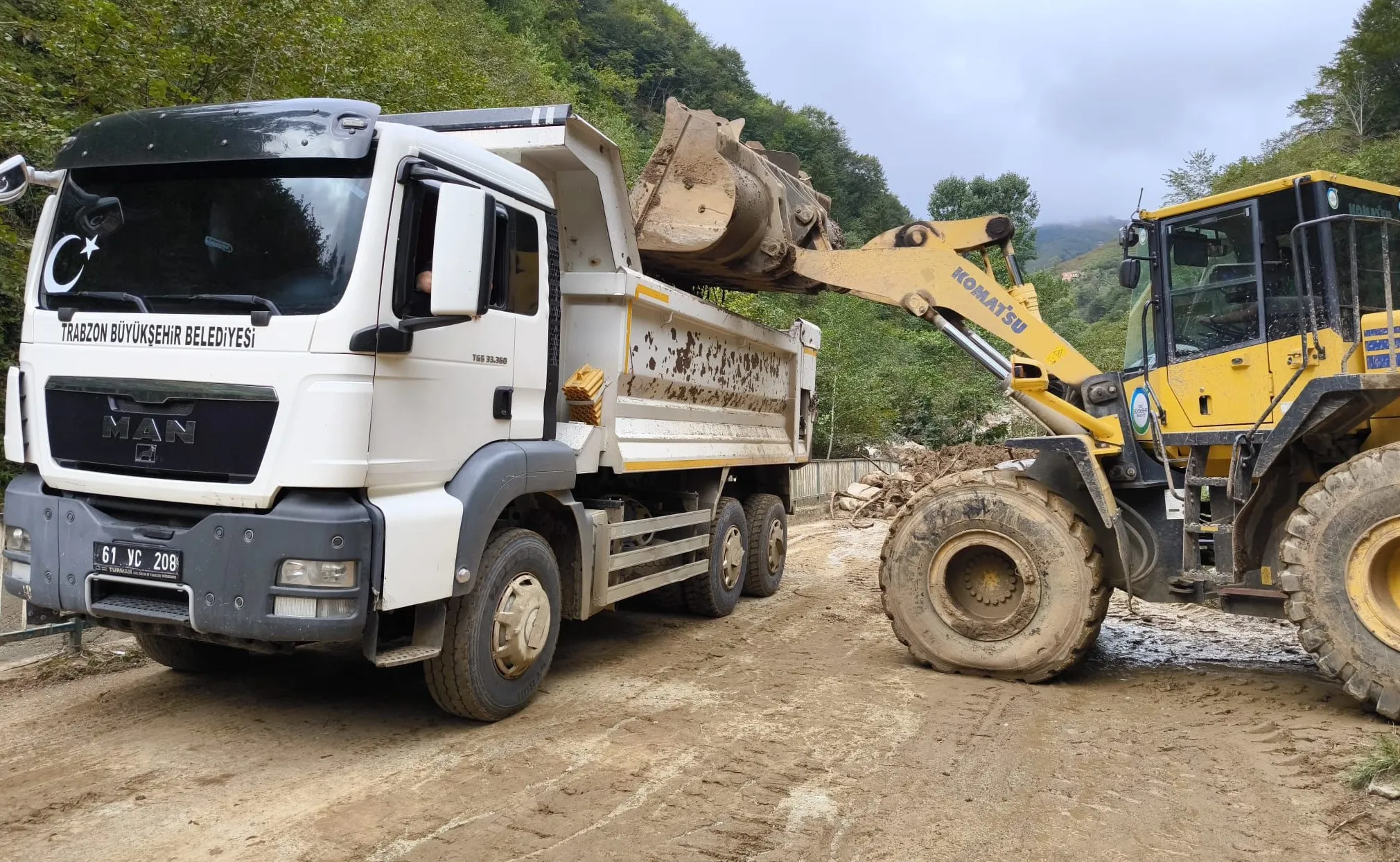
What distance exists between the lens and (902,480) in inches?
660

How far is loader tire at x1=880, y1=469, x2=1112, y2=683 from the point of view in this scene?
5492 mm

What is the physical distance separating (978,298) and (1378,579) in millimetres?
2842

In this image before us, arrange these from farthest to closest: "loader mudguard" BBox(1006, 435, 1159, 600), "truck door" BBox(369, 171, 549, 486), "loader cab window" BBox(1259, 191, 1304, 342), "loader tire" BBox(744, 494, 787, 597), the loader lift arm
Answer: "loader tire" BBox(744, 494, 787, 597), the loader lift arm, "loader mudguard" BBox(1006, 435, 1159, 600), "loader cab window" BBox(1259, 191, 1304, 342), "truck door" BBox(369, 171, 549, 486)

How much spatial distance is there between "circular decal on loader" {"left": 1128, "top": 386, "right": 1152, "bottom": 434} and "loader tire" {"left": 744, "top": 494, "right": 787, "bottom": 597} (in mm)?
3513

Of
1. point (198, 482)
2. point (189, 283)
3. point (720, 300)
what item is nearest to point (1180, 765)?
point (198, 482)

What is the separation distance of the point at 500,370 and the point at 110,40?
17.4 feet

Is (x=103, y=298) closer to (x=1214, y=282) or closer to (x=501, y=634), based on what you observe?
(x=501, y=634)

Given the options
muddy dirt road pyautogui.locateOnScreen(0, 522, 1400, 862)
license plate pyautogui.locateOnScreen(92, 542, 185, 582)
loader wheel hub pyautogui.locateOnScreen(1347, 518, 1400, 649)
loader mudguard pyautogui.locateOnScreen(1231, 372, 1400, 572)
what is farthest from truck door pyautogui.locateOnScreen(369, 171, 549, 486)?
loader wheel hub pyautogui.locateOnScreen(1347, 518, 1400, 649)

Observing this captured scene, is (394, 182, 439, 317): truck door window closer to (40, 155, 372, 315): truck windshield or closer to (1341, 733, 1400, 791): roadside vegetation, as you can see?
(40, 155, 372, 315): truck windshield

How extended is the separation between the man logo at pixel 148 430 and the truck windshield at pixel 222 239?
0.46 m

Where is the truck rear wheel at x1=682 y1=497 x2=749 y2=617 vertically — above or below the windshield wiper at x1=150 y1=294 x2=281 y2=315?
below

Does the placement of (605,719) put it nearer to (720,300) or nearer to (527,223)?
(527,223)

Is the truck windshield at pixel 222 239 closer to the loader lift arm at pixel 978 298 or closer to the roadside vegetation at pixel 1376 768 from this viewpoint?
the loader lift arm at pixel 978 298

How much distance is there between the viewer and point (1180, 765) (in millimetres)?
4203
